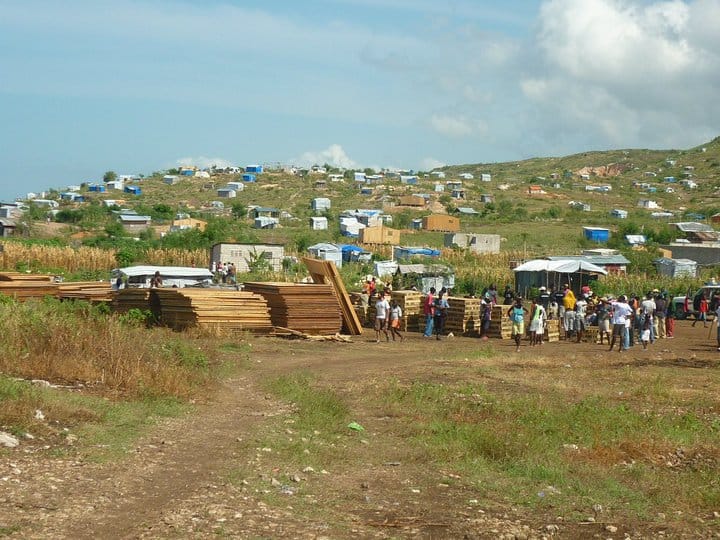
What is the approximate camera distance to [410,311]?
29.6 metres

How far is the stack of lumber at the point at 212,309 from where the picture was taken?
926 inches

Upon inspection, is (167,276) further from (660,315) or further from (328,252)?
(328,252)

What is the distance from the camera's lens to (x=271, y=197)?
110 metres

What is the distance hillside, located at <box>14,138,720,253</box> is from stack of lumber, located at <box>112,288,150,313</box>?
39152mm

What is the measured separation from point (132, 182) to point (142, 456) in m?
126

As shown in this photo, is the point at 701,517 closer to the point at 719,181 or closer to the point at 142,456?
the point at 142,456

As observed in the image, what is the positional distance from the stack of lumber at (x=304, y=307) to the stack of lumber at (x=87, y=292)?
4.19 metres

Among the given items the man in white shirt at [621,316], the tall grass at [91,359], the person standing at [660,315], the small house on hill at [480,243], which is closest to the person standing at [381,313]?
the man in white shirt at [621,316]

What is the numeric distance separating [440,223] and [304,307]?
2212 inches

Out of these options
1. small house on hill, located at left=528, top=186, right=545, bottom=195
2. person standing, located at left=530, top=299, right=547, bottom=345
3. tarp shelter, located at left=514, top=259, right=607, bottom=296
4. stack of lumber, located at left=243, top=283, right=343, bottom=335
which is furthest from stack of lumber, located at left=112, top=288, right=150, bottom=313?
small house on hill, located at left=528, top=186, right=545, bottom=195

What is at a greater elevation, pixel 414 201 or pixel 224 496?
pixel 414 201

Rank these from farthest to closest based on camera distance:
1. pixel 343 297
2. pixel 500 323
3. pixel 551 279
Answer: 1. pixel 551 279
2. pixel 500 323
3. pixel 343 297

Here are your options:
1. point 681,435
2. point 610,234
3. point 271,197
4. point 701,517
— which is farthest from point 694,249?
point 271,197

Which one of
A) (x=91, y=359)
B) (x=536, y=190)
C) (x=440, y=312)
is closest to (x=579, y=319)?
(x=440, y=312)
